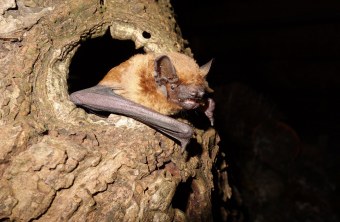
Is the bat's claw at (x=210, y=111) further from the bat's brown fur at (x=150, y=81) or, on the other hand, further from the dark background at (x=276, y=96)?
the dark background at (x=276, y=96)

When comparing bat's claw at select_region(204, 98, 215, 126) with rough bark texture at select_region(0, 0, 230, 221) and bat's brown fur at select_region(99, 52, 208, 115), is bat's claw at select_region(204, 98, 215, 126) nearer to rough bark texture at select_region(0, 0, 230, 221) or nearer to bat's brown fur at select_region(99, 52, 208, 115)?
bat's brown fur at select_region(99, 52, 208, 115)

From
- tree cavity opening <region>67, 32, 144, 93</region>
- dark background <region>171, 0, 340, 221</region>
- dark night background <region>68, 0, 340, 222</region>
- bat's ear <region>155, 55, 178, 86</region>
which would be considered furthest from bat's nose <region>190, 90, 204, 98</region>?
dark background <region>171, 0, 340, 221</region>

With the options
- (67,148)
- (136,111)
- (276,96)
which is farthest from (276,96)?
(67,148)

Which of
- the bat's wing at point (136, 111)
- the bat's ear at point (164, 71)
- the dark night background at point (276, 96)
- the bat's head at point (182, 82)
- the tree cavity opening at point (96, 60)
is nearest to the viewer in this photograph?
the bat's wing at point (136, 111)

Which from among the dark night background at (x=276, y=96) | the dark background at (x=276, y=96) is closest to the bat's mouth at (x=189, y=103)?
the dark night background at (x=276, y=96)

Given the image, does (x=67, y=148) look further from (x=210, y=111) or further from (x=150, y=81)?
(x=210, y=111)

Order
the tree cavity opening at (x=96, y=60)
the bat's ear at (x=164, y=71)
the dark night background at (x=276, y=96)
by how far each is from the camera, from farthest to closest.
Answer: the dark night background at (x=276, y=96)
the tree cavity opening at (x=96, y=60)
the bat's ear at (x=164, y=71)

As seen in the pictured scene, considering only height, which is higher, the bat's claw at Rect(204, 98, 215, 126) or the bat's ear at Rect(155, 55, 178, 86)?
the bat's ear at Rect(155, 55, 178, 86)
